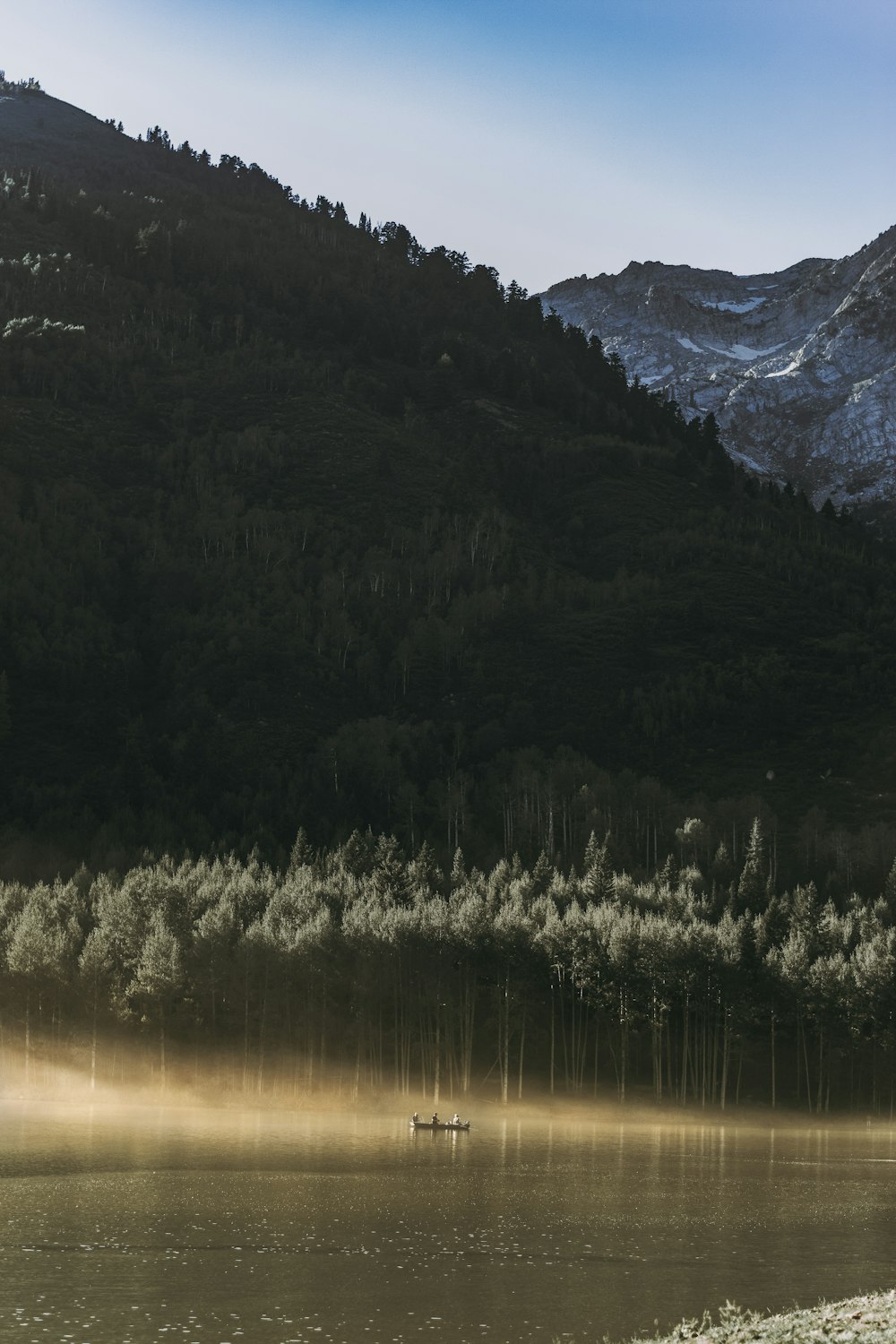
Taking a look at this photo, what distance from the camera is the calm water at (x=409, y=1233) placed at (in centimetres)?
4800

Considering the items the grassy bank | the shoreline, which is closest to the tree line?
the shoreline

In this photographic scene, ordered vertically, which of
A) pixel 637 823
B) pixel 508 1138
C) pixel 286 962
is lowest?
pixel 508 1138

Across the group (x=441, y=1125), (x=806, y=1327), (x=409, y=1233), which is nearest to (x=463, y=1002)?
(x=441, y=1125)

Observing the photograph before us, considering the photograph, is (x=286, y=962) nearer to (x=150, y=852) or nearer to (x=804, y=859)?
(x=150, y=852)

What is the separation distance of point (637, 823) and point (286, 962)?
7648 cm

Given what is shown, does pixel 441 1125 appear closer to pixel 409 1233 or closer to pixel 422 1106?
pixel 422 1106

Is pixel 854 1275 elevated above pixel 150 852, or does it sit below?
below

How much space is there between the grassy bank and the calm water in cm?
577

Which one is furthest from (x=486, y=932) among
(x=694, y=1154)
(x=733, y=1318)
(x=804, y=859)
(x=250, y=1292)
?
(x=733, y=1318)

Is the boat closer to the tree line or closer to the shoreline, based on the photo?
the shoreline

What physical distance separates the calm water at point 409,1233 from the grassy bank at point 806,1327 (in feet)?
18.9

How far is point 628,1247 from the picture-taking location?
60.8 metres

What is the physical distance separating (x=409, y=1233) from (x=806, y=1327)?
2715cm

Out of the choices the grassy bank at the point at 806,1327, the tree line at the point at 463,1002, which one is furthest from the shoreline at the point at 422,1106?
the grassy bank at the point at 806,1327
